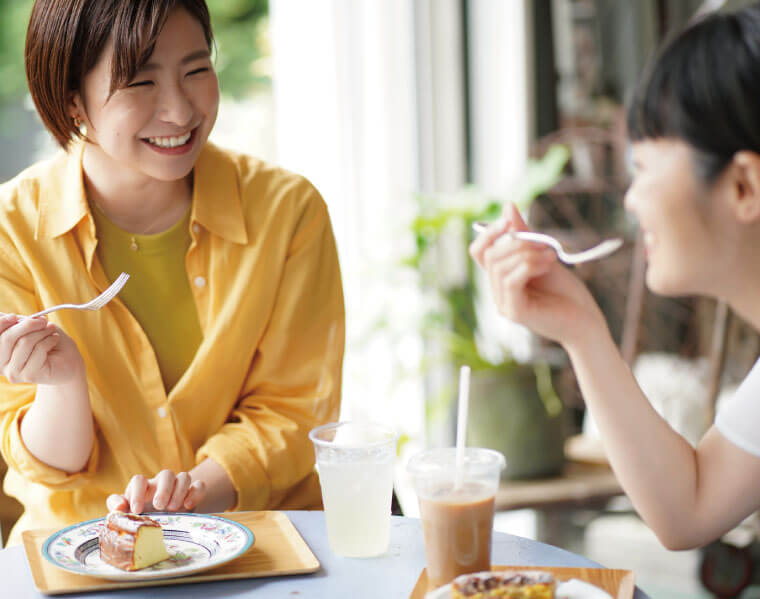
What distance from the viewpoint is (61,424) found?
1.36 metres

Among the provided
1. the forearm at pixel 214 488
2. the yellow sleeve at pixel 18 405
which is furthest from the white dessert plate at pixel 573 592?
the yellow sleeve at pixel 18 405

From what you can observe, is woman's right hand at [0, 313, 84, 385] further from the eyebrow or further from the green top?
the eyebrow

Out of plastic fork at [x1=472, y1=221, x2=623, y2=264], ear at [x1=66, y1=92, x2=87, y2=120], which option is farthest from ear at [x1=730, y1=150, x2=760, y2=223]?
ear at [x1=66, y1=92, x2=87, y2=120]

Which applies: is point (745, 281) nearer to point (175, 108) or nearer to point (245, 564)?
point (245, 564)

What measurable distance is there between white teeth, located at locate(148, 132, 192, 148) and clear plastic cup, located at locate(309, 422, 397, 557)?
0.56 m

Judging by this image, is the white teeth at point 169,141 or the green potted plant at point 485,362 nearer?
the white teeth at point 169,141

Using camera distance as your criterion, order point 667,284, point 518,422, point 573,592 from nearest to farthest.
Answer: point 573,592 < point 667,284 < point 518,422

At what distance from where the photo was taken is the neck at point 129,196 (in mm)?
1541

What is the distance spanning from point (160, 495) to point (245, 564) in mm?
203

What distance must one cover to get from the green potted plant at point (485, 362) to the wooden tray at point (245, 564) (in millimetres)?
1654

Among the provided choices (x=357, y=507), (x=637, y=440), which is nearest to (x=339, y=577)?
(x=357, y=507)

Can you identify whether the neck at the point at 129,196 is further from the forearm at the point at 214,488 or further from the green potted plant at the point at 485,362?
the green potted plant at the point at 485,362

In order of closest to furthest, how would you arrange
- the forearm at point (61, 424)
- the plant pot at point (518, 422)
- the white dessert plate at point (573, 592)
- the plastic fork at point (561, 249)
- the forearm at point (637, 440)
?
the white dessert plate at point (573, 592), the plastic fork at point (561, 249), the forearm at point (637, 440), the forearm at point (61, 424), the plant pot at point (518, 422)

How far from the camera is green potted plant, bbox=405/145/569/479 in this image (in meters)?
2.79
